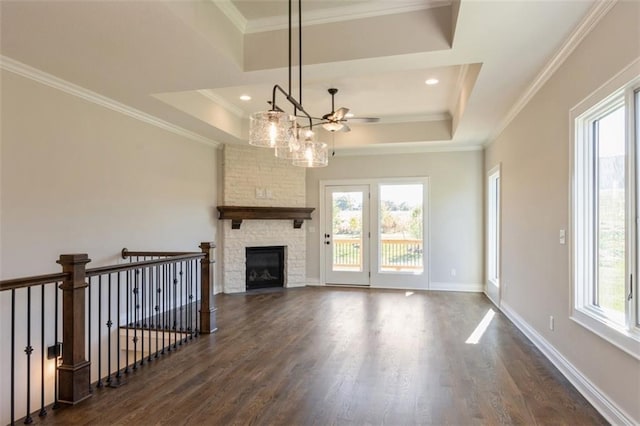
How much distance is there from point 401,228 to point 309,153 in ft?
14.5

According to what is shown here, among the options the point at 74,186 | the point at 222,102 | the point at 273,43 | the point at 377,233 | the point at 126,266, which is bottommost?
the point at 126,266

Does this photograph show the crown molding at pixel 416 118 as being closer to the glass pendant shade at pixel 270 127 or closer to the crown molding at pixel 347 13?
the crown molding at pixel 347 13

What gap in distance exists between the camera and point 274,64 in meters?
3.53

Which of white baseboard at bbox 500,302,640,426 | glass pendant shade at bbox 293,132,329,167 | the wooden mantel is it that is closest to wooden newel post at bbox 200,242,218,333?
glass pendant shade at bbox 293,132,329,167

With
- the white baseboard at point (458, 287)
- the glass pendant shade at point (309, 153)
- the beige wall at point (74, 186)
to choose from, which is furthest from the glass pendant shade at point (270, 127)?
the white baseboard at point (458, 287)

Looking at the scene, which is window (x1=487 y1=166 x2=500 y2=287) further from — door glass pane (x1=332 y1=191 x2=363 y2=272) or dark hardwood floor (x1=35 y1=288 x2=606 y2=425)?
door glass pane (x1=332 y1=191 x2=363 y2=272)

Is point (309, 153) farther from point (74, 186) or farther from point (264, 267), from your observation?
point (264, 267)

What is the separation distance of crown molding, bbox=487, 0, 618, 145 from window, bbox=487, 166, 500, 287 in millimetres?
1828

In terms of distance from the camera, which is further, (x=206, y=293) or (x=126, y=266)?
(x=206, y=293)

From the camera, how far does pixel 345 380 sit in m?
3.05

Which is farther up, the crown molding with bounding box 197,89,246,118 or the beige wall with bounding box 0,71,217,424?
the crown molding with bounding box 197,89,246,118

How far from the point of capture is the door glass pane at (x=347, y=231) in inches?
296

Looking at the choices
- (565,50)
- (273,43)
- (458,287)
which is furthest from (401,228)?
(273,43)

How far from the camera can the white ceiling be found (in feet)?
8.63
